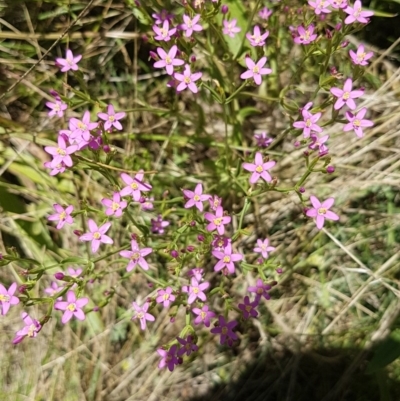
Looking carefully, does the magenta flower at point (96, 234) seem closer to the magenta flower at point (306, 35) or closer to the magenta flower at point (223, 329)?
the magenta flower at point (223, 329)

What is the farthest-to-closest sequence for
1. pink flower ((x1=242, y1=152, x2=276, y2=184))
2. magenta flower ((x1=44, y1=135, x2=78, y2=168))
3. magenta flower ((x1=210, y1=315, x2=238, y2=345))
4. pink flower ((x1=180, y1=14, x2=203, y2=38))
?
magenta flower ((x1=210, y1=315, x2=238, y2=345)) → pink flower ((x1=180, y1=14, x2=203, y2=38)) → pink flower ((x1=242, y1=152, x2=276, y2=184)) → magenta flower ((x1=44, y1=135, x2=78, y2=168))

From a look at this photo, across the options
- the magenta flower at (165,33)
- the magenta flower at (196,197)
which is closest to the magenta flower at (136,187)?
the magenta flower at (196,197)

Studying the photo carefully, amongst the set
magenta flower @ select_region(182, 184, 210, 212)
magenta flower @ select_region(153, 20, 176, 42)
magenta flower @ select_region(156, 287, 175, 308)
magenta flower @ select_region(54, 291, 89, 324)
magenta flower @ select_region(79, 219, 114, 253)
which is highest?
magenta flower @ select_region(153, 20, 176, 42)

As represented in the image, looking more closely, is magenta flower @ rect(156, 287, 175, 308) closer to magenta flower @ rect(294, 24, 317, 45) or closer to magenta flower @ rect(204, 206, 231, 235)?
magenta flower @ rect(204, 206, 231, 235)

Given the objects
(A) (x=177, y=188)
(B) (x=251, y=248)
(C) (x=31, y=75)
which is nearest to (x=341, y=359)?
(B) (x=251, y=248)

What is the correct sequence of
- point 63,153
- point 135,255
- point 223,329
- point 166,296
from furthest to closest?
1. point 223,329
2. point 166,296
3. point 135,255
4. point 63,153

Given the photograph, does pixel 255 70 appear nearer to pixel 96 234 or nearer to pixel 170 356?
pixel 96 234

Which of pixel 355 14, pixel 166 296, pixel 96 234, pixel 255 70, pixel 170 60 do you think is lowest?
pixel 166 296

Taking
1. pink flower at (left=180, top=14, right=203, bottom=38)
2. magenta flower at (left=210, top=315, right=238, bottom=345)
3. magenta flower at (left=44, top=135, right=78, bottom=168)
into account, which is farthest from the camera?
magenta flower at (left=210, top=315, right=238, bottom=345)

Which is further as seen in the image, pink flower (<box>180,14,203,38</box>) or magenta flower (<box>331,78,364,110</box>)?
pink flower (<box>180,14,203,38</box>)

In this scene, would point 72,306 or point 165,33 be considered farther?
point 165,33

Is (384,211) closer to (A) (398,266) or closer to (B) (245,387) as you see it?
(A) (398,266)

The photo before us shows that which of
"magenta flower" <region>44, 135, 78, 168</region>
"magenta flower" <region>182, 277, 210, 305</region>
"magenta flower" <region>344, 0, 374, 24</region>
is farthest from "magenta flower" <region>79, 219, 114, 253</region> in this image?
"magenta flower" <region>344, 0, 374, 24</region>

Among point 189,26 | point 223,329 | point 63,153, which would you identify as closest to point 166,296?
point 223,329
